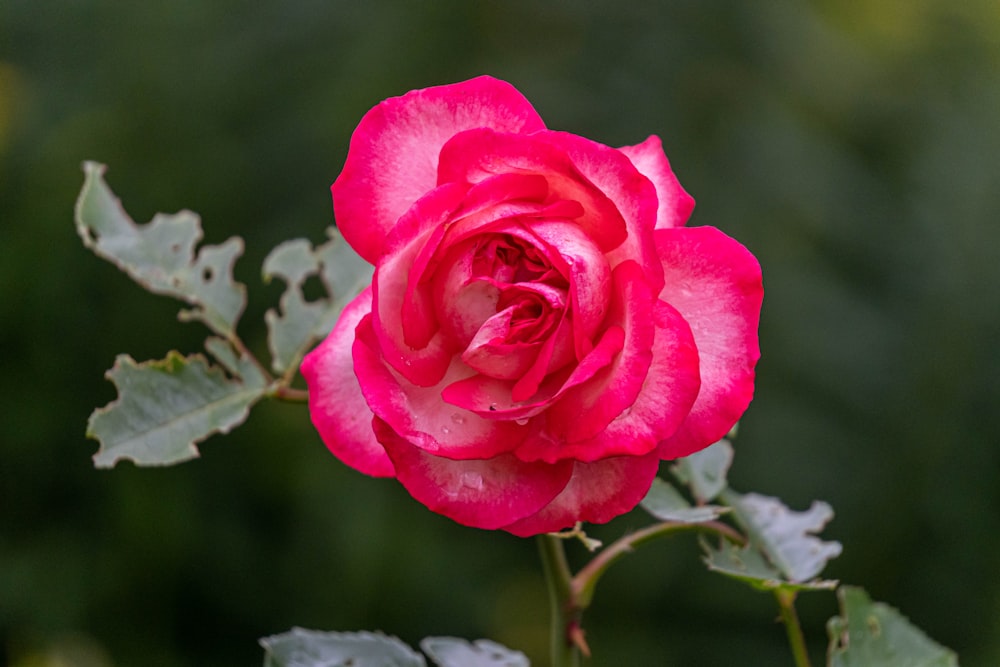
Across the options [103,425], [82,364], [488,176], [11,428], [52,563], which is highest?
[488,176]

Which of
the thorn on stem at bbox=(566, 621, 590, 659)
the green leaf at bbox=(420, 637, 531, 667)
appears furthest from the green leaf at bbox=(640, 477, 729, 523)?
the green leaf at bbox=(420, 637, 531, 667)

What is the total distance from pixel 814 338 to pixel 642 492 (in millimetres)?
1628

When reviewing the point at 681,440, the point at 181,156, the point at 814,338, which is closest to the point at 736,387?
the point at 681,440

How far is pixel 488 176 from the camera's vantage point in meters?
0.70

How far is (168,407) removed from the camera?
90 cm

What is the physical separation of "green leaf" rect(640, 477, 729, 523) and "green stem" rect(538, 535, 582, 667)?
0.09 m

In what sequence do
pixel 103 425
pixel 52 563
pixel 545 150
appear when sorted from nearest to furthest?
pixel 545 150 < pixel 103 425 < pixel 52 563

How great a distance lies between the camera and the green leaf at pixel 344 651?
94 centimetres

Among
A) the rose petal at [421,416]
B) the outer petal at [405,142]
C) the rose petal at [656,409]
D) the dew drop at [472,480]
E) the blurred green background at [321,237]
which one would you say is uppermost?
the outer petal at [405,142]

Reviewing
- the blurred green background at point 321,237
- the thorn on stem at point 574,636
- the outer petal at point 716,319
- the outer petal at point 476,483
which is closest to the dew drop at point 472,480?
the outer petal at point 476,483

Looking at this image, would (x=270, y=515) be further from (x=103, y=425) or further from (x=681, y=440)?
(x=681, y=440)

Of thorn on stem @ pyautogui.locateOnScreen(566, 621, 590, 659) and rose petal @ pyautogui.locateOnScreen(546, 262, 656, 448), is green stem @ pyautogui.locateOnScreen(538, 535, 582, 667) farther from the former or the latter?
rose petal @ pyautogui.locateOnScreen(546, 262, 656, 448)

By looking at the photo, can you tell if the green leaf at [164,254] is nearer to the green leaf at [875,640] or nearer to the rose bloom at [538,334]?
the rose bloom at [538,334]

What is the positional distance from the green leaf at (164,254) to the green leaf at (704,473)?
478mm
